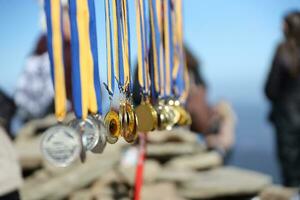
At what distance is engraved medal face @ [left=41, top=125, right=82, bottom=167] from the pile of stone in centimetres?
120

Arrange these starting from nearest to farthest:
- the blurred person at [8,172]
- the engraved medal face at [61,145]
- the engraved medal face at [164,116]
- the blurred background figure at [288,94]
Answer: the engraved medal face at [61,145]
the blurred person at [8,172]
the engraved medal face at [164,116]
the blurred background figure at [288,94]

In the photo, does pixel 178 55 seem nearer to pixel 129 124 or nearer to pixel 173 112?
pixel 173 112

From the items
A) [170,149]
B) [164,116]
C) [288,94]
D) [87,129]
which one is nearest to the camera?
[87,129]

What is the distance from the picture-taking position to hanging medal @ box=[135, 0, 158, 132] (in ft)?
6.11

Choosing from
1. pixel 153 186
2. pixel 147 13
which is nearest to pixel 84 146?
pixel 147 13

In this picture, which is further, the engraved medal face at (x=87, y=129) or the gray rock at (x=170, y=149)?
the gray rock at (x=170, y=149)

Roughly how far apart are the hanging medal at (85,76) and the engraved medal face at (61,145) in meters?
0.02

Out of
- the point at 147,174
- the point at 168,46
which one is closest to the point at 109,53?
the point at 168,46

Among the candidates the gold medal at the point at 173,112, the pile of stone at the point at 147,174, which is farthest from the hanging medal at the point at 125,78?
the pile of stone at the point at 147,174

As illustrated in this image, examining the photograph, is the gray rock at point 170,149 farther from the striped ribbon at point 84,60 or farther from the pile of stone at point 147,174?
the striped ribbon at point 84,60

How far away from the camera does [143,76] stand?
6.35 feet

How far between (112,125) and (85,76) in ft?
0.36

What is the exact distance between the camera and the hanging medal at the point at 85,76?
1553mm

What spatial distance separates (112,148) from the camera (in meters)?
3.50
